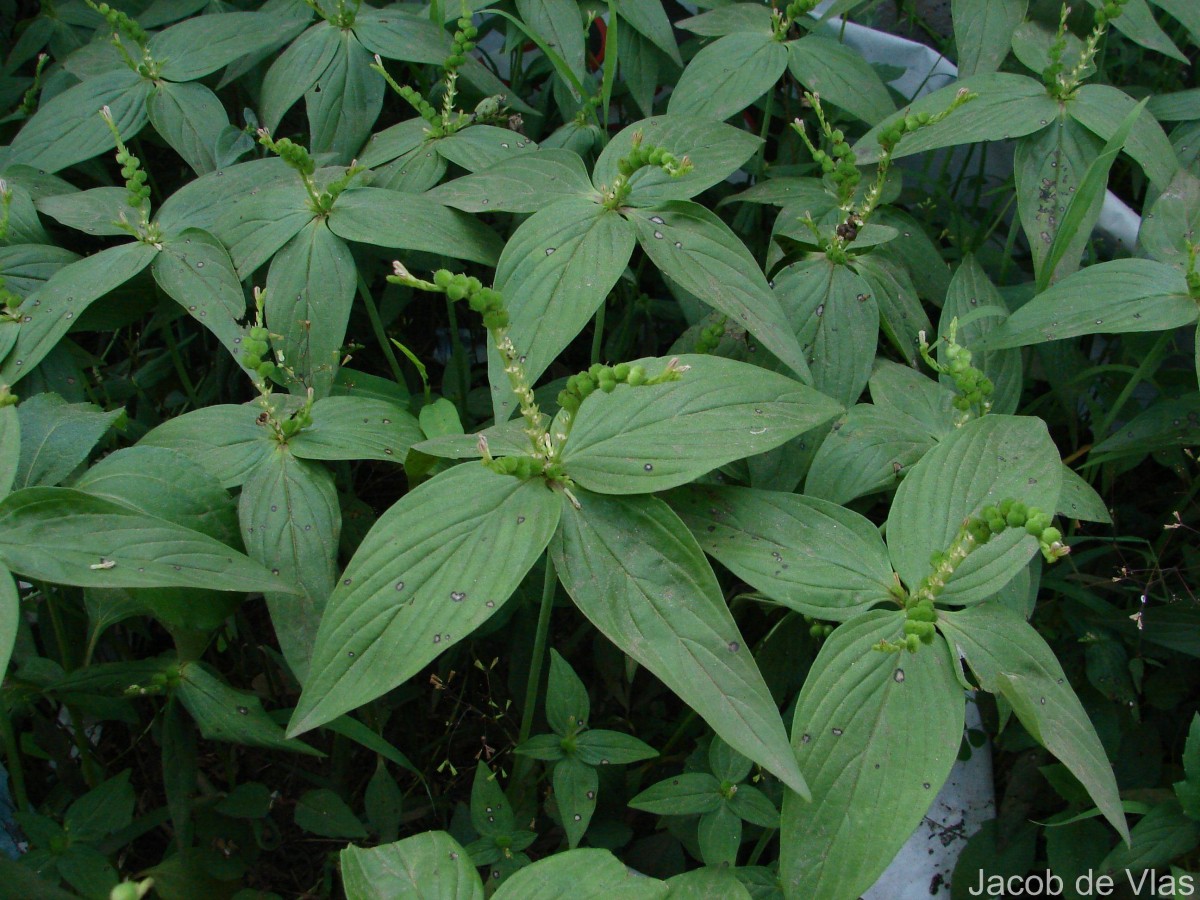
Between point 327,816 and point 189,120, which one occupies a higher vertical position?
point 189,120

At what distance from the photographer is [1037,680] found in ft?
3.02

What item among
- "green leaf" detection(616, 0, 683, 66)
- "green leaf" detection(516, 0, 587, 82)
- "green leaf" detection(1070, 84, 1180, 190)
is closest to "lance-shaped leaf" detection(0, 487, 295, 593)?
"green leaf" detection(516, 0, 587, 82)

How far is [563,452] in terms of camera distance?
3.02ft

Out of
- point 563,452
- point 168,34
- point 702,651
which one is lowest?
point 702,651

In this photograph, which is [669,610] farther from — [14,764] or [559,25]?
[559,25]

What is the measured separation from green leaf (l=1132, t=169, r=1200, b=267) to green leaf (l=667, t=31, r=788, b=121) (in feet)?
1.84

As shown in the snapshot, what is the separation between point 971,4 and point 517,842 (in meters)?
1.41

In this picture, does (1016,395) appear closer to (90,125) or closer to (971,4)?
(971,4)

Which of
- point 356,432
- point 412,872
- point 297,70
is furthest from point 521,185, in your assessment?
point 412,872

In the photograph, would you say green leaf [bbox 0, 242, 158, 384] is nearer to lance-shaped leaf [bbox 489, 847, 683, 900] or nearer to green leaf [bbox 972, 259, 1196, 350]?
lance-shaped leaf [bbox 489, 847, 683, 900]

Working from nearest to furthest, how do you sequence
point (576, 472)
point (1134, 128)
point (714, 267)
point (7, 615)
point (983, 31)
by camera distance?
point (7, 615)
point (576, 472)
point (714, 267)
point (1134, 128)
point (983, 31)

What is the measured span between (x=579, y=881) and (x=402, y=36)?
1.22 meters

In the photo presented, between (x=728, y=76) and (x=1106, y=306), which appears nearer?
(x=1106, y=306)

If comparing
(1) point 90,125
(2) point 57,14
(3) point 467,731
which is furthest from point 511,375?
(2) point 57,14
